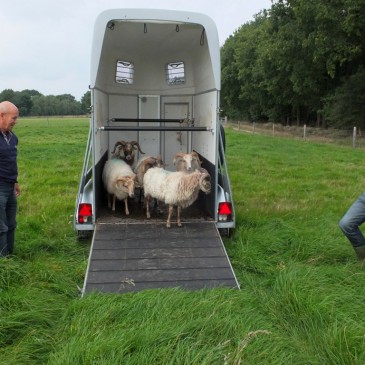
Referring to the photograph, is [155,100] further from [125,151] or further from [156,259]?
[156,259]

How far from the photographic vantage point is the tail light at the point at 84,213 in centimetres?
647

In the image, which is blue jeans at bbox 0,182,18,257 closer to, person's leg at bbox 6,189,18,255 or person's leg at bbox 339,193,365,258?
person's leg at bbox 6,189,18,255

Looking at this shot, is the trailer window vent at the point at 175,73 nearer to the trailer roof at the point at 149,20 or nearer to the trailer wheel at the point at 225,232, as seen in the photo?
the trailer roof at the point at 149,20

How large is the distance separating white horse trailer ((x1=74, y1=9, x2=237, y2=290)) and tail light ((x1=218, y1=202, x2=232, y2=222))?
2 cm

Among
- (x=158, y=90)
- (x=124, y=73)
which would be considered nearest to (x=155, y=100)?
(x=158, y=90)

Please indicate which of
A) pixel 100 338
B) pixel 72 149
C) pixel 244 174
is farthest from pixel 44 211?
pixel 72 149

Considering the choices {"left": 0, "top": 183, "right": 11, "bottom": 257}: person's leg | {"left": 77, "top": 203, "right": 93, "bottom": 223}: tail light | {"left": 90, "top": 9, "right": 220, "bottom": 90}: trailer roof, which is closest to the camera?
{"left": 0, "top": 183, "right": 11, "bottom": 257}: person's leg

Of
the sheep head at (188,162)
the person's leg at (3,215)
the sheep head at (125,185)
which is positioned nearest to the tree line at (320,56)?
the sheep head at (188,162)

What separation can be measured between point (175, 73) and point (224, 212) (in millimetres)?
4579

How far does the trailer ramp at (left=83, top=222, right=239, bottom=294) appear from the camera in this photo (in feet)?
16.1

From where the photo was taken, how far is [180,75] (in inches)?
392

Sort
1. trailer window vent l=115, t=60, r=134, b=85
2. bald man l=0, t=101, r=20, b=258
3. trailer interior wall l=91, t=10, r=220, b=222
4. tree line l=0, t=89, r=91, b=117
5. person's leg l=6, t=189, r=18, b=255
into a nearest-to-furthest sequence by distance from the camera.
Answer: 1. bald man l=0, t=101, r=20, b=258
2. person's leg l=6, t=189, r=18, b=255
3. trailer interior wall l=91, t=10, r=220, b=222
4. trailer window vent l=115, t=60, r=134, b=85
5. tree line l=0, t=89, r=91, b=117

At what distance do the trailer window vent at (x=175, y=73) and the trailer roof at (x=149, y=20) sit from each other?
11.4 ft

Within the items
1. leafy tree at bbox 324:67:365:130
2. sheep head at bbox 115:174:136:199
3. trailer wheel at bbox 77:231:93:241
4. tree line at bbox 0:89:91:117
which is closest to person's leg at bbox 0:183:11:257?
trailer wheel at bbox 77:231:93:241
